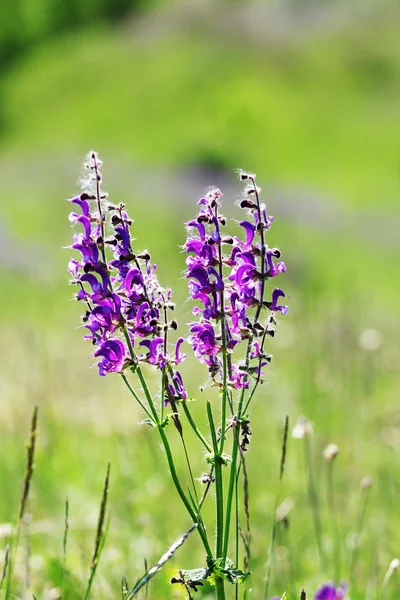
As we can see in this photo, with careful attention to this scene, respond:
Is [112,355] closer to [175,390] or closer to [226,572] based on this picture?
[175,390]

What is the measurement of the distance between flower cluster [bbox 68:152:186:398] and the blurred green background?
4.5 inches

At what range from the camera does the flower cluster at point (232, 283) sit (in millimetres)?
2236

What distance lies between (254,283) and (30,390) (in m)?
4.67

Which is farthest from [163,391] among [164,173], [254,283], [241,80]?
[241,80]

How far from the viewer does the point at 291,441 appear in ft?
19.0

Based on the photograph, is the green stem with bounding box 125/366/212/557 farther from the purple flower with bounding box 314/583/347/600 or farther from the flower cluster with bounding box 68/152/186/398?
the purple flower with bounding box 314/583/347/600

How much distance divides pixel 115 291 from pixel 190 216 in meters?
19.2

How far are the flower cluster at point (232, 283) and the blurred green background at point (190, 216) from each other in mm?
93

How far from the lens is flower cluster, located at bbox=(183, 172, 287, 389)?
224 cm

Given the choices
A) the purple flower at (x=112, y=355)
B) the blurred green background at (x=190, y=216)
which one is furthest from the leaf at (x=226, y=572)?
the purple flower at (x=112, y=355)

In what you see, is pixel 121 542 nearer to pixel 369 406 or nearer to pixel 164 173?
pixel 369 406

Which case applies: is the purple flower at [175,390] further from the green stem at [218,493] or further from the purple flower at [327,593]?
the purple flower at [327,593]

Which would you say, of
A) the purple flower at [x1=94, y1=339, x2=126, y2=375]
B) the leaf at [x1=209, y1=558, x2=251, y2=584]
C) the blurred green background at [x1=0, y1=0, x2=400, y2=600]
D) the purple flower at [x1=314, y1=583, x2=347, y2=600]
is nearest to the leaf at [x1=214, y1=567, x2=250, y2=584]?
the leaf at [x1=209, y1=558, x2=251, y2=584]

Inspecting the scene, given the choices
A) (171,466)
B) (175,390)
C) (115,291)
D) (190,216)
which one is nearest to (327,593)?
(171,466)
